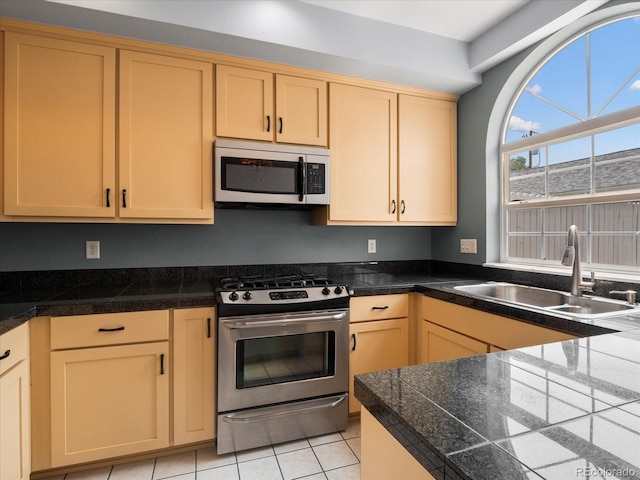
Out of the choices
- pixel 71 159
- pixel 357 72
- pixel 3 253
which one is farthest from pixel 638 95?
pixel 3 253

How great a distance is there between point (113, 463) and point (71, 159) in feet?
5.42

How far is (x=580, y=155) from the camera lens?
2.21 metres

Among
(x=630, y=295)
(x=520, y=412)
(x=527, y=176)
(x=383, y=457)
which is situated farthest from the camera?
(x=527, y=176)

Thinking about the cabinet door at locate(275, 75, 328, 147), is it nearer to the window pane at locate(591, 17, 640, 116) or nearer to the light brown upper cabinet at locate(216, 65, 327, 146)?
the light brown upper cabinet at locate(216, 65, 327, 146)

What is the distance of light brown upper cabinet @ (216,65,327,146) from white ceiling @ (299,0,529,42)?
1.64 feet

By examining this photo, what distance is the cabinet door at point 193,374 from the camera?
6.41 feet

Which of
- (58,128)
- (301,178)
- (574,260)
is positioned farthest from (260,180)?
(574,260)

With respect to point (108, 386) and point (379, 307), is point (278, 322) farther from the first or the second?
point (108, 386)

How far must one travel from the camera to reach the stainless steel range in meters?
1.99

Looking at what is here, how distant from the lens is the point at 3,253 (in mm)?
2195

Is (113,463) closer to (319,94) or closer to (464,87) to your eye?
(319,94)

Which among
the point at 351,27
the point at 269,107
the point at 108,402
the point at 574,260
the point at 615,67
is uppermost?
the point at 351,27

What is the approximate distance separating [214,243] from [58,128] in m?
1.12

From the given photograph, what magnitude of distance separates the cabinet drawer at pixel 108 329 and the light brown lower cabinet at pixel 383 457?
56.1 inches
